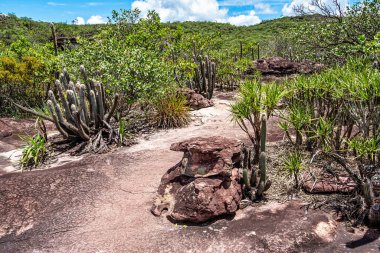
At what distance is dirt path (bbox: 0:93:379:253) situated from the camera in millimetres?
3859

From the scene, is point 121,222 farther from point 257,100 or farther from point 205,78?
point 205,78

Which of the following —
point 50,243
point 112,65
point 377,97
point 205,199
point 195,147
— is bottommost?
point 50,243

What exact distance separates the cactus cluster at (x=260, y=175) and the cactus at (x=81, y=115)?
149 inches

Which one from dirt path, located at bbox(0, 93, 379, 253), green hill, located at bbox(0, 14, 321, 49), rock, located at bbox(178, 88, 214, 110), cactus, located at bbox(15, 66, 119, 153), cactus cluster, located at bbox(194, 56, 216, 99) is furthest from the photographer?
green hill, located at bbox(0, 14, 321, 49)

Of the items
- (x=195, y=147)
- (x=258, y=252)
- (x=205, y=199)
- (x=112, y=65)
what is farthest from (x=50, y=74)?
(x=258, y=252)

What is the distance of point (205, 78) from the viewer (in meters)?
12.7

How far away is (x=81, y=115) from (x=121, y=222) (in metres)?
3.91

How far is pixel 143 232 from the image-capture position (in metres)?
4.26

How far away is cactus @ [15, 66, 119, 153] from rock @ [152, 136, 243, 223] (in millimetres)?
3118

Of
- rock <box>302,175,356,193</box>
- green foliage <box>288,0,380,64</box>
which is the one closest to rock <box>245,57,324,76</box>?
green foliage <box>288,0,380,64</box>

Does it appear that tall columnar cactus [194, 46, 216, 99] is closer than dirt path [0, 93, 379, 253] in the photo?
No

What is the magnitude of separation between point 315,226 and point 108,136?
18.0ft

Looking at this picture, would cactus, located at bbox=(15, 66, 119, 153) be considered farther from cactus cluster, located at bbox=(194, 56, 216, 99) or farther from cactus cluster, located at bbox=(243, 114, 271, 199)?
cactus cluster, located at bbox=(194, 56, 216, 99)

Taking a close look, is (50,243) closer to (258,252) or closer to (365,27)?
(258,252)
